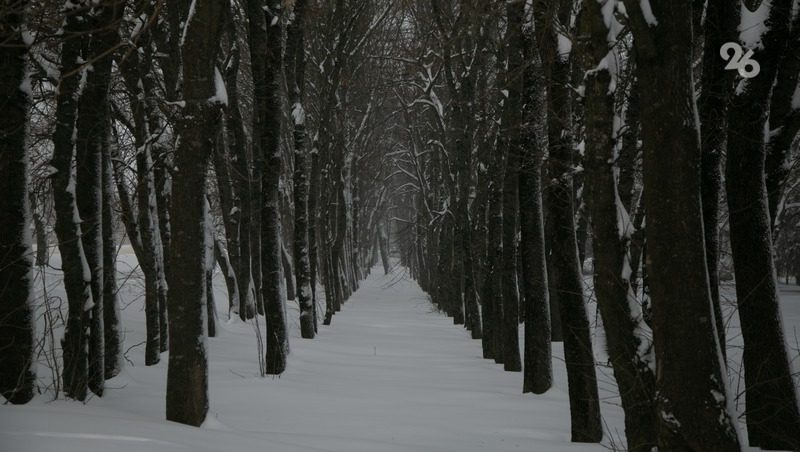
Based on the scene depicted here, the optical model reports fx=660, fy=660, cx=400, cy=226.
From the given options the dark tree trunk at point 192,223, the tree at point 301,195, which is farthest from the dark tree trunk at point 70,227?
the tree at point 301,195

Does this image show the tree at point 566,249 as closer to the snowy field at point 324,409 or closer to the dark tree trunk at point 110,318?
the snowy field at point 324,409

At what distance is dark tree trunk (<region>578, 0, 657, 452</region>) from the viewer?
5137 millimetres

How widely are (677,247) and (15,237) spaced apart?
528cm

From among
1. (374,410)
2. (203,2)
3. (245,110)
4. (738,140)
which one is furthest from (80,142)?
(245,110)

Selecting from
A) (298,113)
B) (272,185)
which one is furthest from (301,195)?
(272,185)

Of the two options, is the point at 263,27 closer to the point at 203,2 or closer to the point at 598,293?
the point at 203,2

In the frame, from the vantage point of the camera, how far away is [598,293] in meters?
5.24

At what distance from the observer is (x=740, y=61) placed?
646 cm

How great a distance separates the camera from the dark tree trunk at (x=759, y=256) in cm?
642

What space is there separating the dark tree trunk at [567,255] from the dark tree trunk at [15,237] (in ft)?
16.4

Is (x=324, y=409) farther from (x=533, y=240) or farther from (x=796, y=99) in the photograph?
(x=796, y=99)

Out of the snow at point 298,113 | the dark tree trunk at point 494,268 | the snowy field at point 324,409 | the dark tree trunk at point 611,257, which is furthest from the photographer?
the snow at point 298,113

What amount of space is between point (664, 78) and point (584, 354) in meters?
3.67

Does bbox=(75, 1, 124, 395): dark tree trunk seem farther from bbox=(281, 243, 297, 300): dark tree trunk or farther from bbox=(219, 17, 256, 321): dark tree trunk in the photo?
bbox=(281, 243, 297, 300): dark tree trunk
